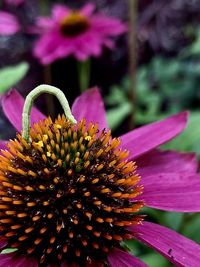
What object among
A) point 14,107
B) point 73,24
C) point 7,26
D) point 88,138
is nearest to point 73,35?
point 73,24

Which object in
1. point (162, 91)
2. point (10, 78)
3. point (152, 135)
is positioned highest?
point (162, 91)

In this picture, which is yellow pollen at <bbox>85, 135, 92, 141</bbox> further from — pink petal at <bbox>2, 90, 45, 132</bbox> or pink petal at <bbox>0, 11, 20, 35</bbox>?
pink petal at <bbox>0, 11, 20, 35</bbox>

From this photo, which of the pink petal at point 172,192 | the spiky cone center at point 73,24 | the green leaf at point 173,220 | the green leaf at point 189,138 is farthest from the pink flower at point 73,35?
the pink petal at point 172,192

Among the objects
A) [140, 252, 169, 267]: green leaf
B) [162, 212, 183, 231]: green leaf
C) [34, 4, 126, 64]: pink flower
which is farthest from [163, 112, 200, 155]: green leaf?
[34, 4, 126, 64]: pink flower

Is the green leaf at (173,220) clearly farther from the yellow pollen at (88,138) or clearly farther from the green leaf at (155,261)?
the yellow pollen at (88,138)

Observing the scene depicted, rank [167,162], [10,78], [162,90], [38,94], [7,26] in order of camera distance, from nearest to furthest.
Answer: [38,94], [167,162], [10,78], [7,26], [162,90]

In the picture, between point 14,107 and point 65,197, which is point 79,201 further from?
point 14,107

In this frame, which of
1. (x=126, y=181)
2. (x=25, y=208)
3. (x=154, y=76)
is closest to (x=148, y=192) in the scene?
(x=126, y=181)
